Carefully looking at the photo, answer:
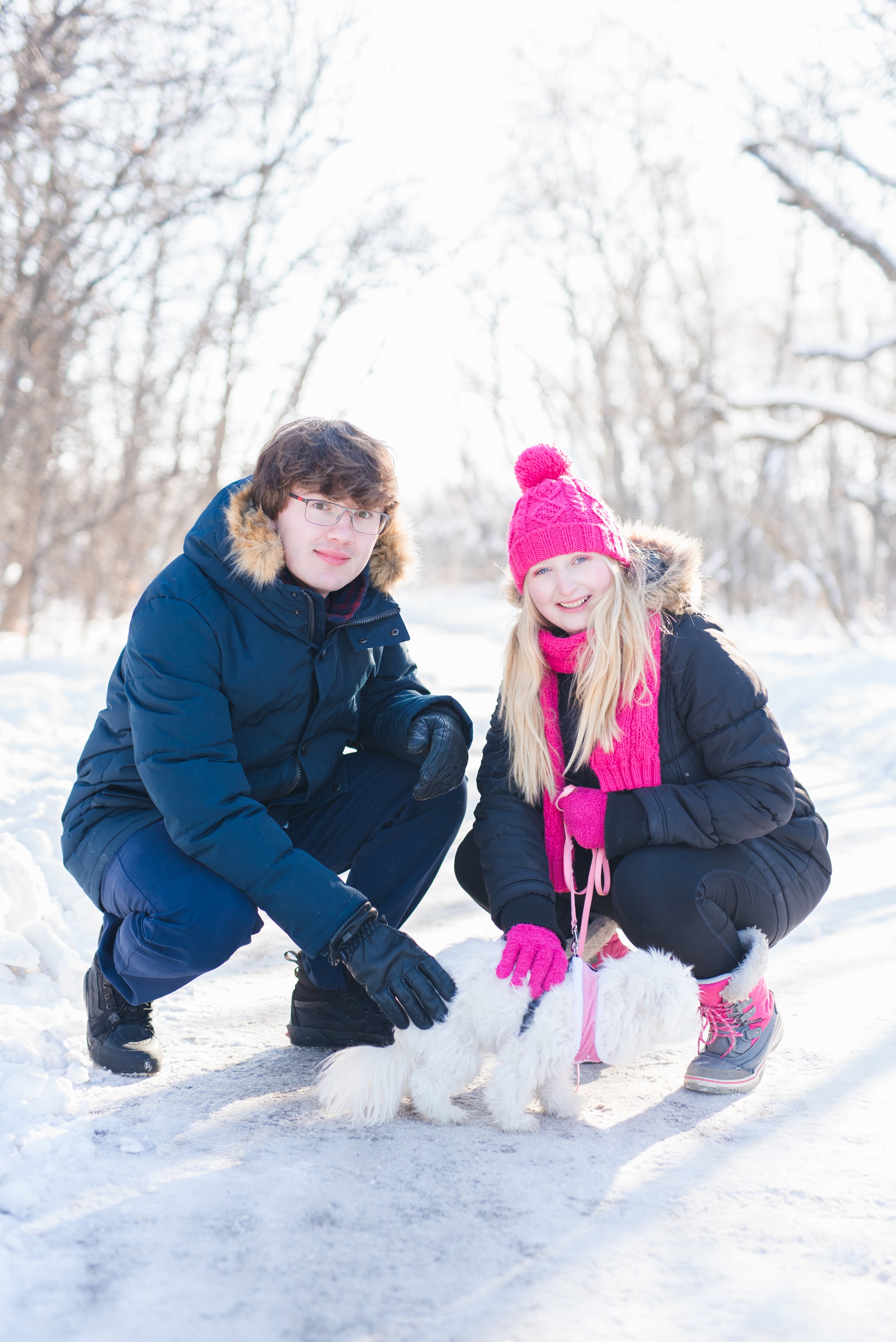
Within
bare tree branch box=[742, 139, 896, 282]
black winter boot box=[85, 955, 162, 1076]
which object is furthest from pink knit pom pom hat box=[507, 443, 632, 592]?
bare tree branch box=[742, 139, 896, 282]

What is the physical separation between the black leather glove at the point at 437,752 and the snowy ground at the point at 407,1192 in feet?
2.23

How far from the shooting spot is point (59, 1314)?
1.32 metres

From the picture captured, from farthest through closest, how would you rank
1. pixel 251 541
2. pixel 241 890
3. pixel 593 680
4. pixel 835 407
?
pixel 835 407 < pixel 593 680 < pixel 251 541 < pixel 241 890

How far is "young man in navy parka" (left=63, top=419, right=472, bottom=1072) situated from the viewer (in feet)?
6.57

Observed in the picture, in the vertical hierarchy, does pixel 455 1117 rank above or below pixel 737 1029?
below

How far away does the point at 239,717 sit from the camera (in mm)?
2266

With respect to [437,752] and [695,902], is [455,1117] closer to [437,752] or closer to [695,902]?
[695,902]

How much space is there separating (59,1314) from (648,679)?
164 centimetres

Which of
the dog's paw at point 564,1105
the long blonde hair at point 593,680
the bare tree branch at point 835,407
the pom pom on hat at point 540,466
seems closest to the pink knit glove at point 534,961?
the dog's paw at point 564,1105

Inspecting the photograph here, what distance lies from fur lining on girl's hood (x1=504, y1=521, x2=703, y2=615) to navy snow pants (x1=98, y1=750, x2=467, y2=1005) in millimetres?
588

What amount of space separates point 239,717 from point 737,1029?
1.30 meters

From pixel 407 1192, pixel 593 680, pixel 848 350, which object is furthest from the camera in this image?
pixel 848 350

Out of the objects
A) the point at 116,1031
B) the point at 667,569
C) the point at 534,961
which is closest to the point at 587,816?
the point at 534,961

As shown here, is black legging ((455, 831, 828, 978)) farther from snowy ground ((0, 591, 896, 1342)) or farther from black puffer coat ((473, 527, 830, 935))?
snowy ground ((0, 591, 896, 1342))
